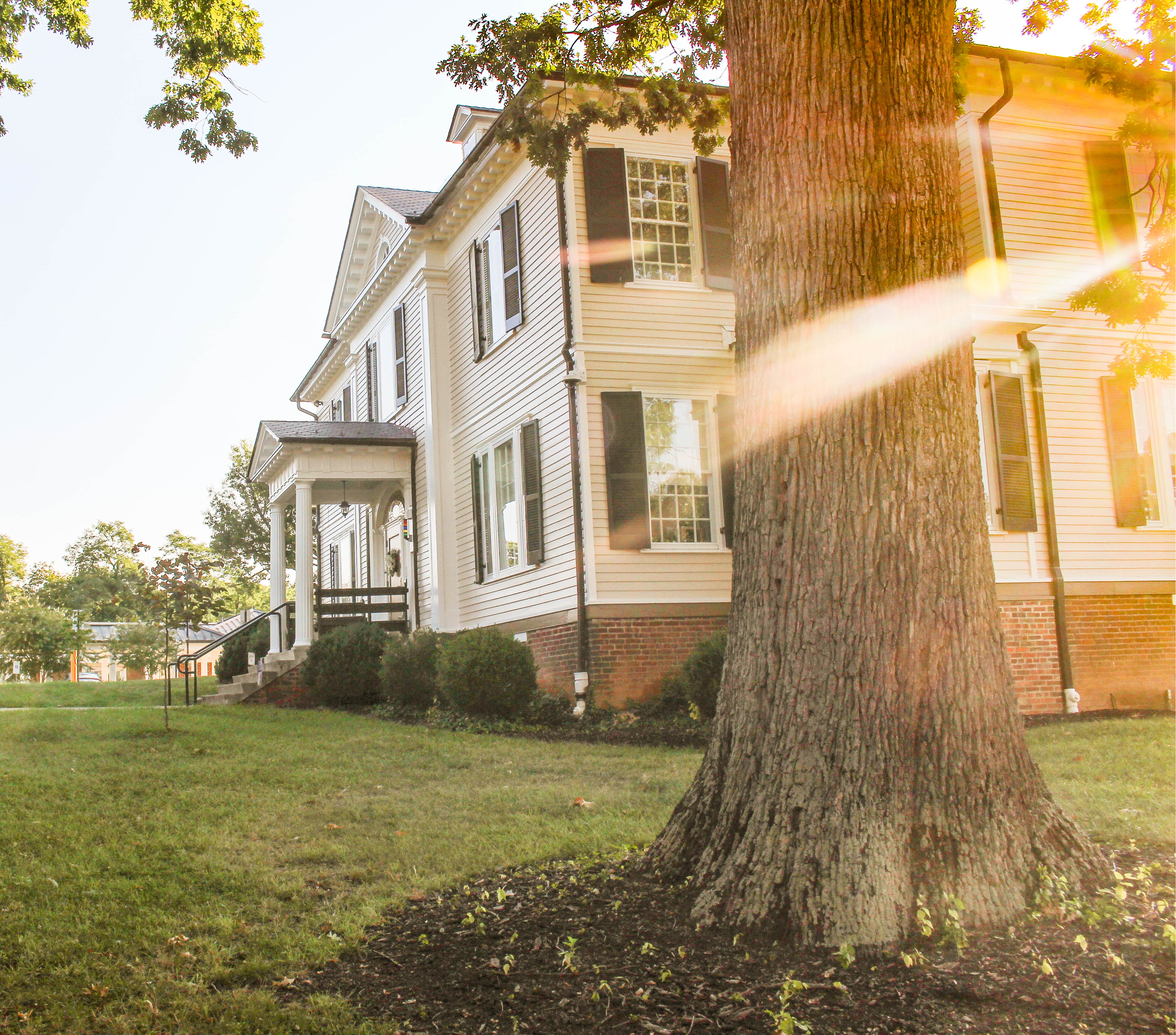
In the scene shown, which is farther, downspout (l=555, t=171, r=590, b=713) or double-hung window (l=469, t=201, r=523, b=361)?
double-hung window (l=469, t=201, r=523, b=361)

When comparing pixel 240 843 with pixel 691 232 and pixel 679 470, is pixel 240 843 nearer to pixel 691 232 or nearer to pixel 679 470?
pixel 679 470

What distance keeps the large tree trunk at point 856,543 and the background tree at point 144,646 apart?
10.4 meters

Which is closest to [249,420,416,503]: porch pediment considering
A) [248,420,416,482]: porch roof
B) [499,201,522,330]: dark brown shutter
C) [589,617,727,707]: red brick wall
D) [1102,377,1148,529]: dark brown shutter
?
[248,420,416,482]: porch roof

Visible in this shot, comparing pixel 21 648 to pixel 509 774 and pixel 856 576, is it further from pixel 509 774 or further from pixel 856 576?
pixel 856 576

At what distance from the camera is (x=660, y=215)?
12.9m

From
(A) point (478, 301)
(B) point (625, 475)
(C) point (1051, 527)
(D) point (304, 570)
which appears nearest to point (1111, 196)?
(C) point (1051, 527)

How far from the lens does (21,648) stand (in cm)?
2706

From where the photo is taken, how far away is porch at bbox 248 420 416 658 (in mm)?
16297

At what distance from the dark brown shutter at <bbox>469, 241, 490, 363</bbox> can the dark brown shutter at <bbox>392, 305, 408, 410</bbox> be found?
2.91 meters

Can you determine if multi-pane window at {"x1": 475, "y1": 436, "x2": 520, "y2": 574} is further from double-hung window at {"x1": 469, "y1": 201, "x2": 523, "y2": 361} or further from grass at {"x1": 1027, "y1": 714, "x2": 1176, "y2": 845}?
grass at {"x1": 1027, "y1": 714, "x2": 1176, "y2": 845}

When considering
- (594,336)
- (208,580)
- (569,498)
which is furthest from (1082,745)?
(208,580)

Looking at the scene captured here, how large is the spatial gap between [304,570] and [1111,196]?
12469 millimetres

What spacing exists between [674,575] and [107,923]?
832 cm

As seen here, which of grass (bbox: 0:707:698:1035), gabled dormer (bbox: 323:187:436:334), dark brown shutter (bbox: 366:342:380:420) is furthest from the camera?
dark brown shutter (bbox: 366:342:380:420)
